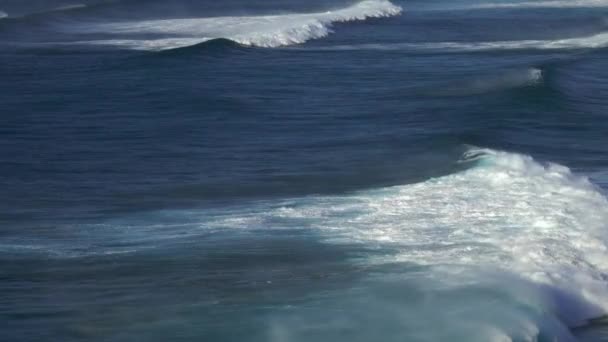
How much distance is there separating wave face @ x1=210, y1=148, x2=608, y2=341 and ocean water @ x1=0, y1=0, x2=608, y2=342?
5 cm

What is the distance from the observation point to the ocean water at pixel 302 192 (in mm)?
15891

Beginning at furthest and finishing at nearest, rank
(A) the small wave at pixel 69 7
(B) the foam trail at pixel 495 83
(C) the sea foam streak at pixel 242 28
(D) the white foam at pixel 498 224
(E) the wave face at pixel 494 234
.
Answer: (A) the small wave at pixel 69 7, (C) the sea foam streak at pixel 242 28, (B) the foam trail at pixel 495 83, (D) the white foam at pixel 498 224, (E) the wave face at pixel 494 234

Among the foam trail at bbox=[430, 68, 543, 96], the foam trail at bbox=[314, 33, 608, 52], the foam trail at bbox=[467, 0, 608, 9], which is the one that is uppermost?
the foam trail at bbox=[430, 68, 543, 96]

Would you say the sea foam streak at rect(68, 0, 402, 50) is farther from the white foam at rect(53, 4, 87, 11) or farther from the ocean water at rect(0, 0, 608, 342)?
the white foam at rect(53, 4, 87, 11)

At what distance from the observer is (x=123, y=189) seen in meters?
22.2

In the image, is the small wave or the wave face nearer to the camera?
the wave face

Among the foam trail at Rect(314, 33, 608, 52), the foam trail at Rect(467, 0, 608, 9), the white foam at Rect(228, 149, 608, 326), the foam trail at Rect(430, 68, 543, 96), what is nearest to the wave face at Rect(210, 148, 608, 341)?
the white foam at Rect(228, 149, 608, 326)

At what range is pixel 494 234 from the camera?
18781mm

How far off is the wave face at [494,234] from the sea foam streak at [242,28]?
68.3 feet

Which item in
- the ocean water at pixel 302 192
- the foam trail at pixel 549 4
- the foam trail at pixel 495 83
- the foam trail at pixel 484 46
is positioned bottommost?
the foam trail at pixel 549 4

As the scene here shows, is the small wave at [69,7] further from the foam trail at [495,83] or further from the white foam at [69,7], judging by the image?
the foam trail at [495,83]

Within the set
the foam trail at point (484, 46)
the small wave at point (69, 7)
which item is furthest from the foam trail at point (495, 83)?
the small wave at point (69, 7)

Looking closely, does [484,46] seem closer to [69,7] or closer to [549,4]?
[549,4]

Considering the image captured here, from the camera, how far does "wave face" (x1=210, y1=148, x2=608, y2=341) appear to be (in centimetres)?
1583
